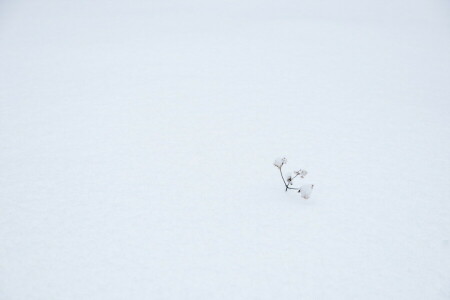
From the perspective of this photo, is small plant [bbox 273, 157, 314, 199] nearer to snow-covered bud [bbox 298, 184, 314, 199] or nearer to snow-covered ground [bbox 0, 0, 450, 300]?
snow-covered bud [bbox 298, 184, 314, 199]

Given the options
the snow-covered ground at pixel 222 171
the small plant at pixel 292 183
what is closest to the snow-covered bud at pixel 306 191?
the small plant at pixel 292 183

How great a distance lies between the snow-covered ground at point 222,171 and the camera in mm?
2109

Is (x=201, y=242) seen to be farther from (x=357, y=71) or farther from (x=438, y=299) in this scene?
(x=357, y=71)

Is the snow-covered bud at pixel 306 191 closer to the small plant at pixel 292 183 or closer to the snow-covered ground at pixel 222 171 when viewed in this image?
the small plant at pixel 292 183

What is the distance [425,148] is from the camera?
11.4ft

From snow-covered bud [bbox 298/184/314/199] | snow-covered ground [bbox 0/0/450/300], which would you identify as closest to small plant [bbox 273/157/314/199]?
snow-covered bud [bbox 298/184/314/199]

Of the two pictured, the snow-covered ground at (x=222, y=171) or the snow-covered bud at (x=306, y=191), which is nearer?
the snow-covered ground at (x=222, y=171)

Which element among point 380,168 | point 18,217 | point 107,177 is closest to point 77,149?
point 107,177

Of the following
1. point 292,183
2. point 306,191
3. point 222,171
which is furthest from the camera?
point 222,171

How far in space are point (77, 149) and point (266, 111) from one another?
2.52 metres

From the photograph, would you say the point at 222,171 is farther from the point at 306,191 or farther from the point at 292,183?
the point at 306,191

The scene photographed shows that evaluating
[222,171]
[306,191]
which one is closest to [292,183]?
[306,191]

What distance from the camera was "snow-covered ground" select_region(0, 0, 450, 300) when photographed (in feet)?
6.92

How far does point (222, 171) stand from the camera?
313 centimetres
